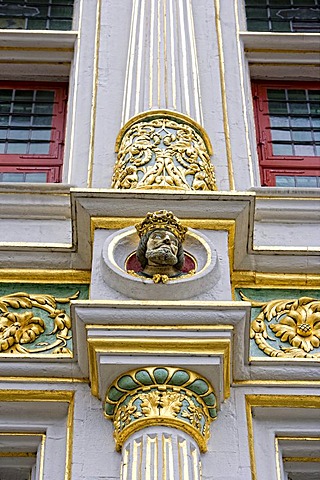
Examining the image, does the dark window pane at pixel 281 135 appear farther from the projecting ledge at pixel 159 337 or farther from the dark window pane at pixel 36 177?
the projecting ledge at pixel 159 337

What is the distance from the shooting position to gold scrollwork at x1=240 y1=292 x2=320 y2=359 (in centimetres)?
830

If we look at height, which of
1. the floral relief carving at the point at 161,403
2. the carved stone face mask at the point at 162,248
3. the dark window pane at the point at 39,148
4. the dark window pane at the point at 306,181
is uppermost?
the dark window pane at the point at 39,148

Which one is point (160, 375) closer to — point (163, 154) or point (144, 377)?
point (144, 377)

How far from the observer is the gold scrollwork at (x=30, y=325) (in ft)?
27.2

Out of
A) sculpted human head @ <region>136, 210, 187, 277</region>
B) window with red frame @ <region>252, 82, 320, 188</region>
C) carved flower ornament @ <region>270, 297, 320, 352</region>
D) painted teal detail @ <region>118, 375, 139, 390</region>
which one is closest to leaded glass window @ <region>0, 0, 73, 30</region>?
window with red frame @ <region>252, 82, 320, 188</region>

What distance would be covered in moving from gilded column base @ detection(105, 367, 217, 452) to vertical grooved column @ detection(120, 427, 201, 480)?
63 mm

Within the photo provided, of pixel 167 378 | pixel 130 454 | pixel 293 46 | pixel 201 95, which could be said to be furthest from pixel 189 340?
pixel 293 46

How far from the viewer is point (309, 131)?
11250 mm

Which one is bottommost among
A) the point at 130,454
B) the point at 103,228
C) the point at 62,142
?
the point at 130,454

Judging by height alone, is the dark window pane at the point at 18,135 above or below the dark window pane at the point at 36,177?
above

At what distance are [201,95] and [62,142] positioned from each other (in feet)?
3.92

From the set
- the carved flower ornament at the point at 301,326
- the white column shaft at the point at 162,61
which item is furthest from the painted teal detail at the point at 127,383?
the white column shaft at the point at 162,61

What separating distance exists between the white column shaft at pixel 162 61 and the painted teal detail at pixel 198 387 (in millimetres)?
2893

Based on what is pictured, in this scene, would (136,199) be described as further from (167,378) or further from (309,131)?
(309,131)
